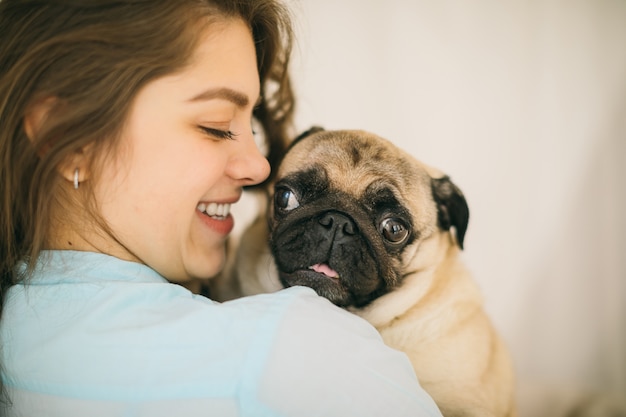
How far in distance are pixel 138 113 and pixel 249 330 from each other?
1.73 ft

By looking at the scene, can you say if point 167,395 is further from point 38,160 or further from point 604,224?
point 604,224

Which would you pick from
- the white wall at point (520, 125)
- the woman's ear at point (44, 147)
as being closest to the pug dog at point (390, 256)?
the woman's ear at point (44, 147)

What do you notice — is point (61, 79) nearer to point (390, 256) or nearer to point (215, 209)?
point (215, 209)

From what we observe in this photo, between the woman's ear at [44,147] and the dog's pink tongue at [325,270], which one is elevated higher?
the woman's ear at [44,147]

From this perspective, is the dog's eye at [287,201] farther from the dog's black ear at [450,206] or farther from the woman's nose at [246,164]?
the dog's black ear at [450,206]

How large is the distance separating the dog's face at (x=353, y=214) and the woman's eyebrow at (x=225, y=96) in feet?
1.23

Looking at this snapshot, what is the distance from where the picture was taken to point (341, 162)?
149 centimetres

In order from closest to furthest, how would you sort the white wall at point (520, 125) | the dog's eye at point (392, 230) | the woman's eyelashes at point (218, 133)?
the woman's eyelashes at point (218, 133) < the dog's eye at point (392, 230) < the white wall at point (520, 125)

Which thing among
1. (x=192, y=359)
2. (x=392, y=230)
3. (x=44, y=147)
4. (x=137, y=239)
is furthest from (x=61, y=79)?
(x=392, y=230)

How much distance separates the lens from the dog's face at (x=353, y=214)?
1337mm

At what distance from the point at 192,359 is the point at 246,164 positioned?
629 millimetres

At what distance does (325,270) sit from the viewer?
4.46 feet

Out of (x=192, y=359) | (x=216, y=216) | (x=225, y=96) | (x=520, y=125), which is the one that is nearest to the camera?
(x=192, y=359)

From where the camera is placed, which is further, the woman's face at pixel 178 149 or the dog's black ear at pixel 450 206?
the dog's black ear at pixel 450 206
